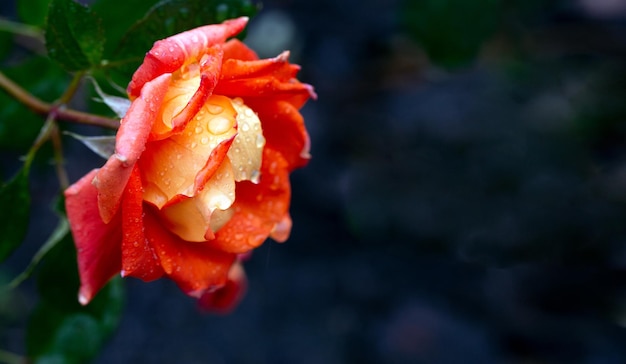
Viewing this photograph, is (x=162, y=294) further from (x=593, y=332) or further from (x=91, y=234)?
(x=91, y=234)

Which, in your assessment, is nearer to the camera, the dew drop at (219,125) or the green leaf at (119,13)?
the dew drop at (219,125)

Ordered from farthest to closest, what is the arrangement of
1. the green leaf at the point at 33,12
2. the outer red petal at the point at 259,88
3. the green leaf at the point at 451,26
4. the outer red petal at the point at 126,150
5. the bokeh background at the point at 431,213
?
1. the bokeh background at the point at 431,213
2. the green leaf at the point at 451,26
3. the green leaf at the point at 33,12
4. the outer red petal at the point at 259,88
5. the outer red petal at the point at 126,150

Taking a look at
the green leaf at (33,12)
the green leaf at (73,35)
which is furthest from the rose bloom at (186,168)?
the green leaf at (33,12)

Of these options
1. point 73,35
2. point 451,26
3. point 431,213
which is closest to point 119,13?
point 73,35

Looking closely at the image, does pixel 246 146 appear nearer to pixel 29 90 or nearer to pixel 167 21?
pixel 167 21

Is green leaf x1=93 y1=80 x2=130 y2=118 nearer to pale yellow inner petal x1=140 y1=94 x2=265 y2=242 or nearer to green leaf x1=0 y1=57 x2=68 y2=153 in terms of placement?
pale yellow inner petal x1=140 y1=94 x2=265 y2=242

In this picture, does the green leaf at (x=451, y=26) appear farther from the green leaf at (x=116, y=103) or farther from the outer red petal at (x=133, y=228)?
the outer red petal at (x=133, y=228)

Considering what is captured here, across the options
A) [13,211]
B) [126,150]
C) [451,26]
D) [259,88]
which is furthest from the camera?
[451,26]
